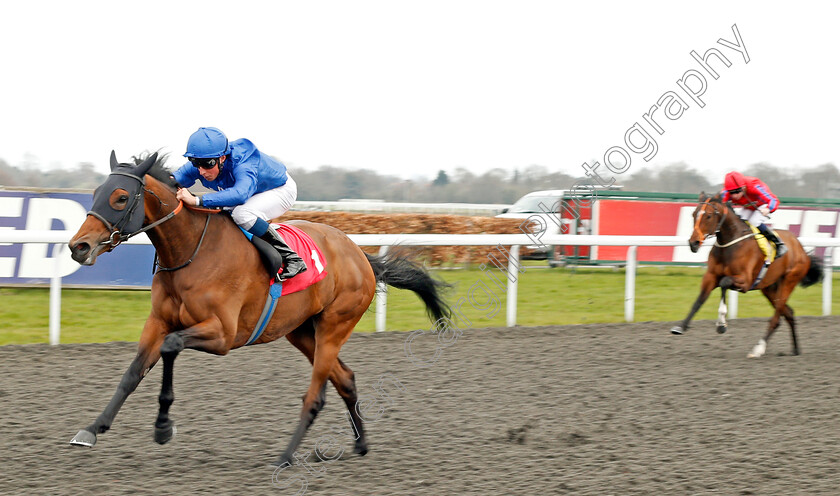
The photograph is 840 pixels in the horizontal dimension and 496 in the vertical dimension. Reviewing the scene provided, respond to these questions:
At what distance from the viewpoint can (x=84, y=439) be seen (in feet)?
10.3

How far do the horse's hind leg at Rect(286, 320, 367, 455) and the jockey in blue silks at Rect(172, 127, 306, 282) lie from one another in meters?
0.44

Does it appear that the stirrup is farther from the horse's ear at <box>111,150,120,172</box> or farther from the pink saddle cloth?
the horse's ear at <box>111,150,120,172</box>

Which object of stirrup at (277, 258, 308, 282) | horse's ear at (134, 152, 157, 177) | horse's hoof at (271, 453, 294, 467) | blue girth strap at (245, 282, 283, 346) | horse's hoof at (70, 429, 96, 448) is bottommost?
horse's hoof at (271, 453, 294, 467)

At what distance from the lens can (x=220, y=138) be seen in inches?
140

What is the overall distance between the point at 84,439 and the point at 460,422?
1.97 meters

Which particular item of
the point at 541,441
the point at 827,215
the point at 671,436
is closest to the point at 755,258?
the point at 671,436

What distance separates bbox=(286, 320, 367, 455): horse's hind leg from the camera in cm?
385

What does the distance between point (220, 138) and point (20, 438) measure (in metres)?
1.70

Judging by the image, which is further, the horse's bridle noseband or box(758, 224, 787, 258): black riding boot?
box(758, 224, 787, 258): black riding boot

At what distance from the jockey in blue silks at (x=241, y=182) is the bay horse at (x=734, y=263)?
4454 millimetres

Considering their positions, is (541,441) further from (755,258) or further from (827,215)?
(827,215)

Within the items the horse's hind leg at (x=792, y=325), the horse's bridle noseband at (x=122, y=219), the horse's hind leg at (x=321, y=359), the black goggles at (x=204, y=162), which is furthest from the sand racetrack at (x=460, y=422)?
the black goggles at (x=204, y=162)

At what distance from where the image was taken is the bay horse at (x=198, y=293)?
10.6 feet

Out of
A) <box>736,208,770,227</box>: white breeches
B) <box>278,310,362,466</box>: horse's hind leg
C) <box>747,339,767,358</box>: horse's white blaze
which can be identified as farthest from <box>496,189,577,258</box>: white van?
<box>278,310,362,466</box>: horse's hind leg
